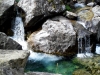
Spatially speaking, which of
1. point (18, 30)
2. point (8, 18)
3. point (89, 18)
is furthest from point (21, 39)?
Result: point (89, 18)

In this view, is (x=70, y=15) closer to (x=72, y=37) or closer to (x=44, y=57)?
(x=72, y=37)

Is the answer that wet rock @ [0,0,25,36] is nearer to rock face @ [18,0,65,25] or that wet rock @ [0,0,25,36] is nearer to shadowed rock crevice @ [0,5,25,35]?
shadowed rock crevice @ [0,5,25,35]

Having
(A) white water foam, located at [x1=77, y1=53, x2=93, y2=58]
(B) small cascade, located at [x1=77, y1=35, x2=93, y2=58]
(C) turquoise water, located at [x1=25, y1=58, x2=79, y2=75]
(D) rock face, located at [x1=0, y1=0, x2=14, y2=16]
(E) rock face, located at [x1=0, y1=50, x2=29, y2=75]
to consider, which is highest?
(D) rock face, located at [x1=0, y1=0, x2=14, y2=16]

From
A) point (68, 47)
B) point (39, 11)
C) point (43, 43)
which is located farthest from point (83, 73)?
point (39, 11)

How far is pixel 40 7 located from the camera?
42.4 ft

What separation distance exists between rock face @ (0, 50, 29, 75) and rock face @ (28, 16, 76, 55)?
6.59 metres

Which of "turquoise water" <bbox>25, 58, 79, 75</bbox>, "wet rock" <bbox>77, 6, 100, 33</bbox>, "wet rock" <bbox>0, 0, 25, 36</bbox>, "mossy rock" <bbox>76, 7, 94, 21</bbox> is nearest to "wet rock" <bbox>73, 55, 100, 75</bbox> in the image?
"turquoise water" <bbox>25, 58, 79, 75</bbox>

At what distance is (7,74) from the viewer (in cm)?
429

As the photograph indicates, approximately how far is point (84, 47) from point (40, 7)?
12.0 feet

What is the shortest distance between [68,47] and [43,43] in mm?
1454

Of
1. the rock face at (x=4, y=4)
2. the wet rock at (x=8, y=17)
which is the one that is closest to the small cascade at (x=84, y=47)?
the wet rock at (x=8, y=17)

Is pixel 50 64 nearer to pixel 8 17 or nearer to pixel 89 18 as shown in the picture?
pixel 8 17

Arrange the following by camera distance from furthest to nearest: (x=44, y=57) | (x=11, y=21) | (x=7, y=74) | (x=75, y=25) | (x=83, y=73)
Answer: (x=11, y=21)
(x=75, y=25)
(x=44, y=57)
(x=83, y=73)
(x=7, y=74)

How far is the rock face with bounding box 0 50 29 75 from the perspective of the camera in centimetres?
433
